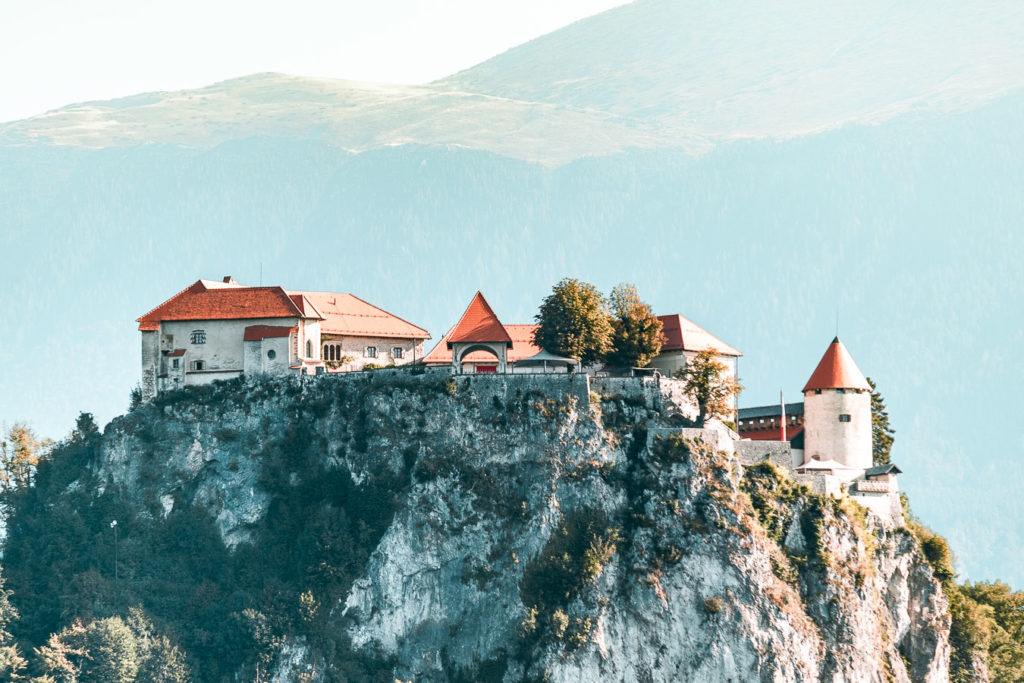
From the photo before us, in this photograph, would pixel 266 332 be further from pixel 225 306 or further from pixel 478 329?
pixel 478 329

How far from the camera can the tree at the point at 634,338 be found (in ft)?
370

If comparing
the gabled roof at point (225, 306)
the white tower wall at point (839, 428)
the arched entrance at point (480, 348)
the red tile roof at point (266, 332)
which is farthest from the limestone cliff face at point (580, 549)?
the gabled roof at point (225, 306)

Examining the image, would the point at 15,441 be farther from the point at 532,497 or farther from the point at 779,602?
the point at 779,602

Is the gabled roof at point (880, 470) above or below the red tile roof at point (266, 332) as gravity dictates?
below

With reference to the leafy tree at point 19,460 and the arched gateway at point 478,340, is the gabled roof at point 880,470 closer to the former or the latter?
the arched gateway at point 478,340

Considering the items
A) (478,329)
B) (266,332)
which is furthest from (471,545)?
(266,332)

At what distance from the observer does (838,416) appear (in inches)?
4377

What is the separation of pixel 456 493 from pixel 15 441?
35.8 meters

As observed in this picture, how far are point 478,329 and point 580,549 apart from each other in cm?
1752

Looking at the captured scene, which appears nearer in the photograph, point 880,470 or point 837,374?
point 880,470

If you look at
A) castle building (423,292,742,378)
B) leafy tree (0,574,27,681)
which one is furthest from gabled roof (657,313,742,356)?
leafy tree (0,574,27,681)

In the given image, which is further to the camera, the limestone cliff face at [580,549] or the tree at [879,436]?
the tree at [879,436]

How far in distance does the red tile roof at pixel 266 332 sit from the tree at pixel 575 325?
17.4 m

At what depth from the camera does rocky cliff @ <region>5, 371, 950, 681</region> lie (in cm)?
10100
